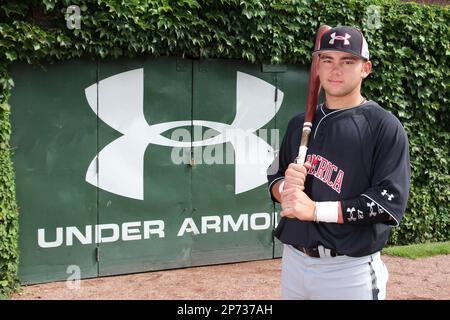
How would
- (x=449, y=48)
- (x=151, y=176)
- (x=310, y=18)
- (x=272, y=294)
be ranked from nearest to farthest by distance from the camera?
(x=272, y=294) < (x=151, y=176) < (x=310, y=18) < (x=449, y=48)

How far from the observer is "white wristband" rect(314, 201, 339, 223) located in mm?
2609

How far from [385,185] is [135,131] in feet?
14.7

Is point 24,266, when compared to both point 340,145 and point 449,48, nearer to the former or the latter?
point 340,145

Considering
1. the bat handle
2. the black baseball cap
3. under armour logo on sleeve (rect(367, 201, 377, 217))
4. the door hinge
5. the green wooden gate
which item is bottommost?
the door hinge

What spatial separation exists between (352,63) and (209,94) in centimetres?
438

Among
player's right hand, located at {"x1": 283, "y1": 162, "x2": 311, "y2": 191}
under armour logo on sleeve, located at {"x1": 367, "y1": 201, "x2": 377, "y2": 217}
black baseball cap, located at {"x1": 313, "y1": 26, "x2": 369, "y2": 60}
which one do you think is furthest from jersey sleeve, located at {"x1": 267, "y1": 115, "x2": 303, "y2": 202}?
under armour logo on sleeve, located at {"x1": 367, "y1": 201, "x2": 377, "y2": 217}

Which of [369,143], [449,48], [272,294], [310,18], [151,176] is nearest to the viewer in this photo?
[369,143]

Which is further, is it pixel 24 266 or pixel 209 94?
pixel 209 94

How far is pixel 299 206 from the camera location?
2.62 meters

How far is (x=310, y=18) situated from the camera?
24.1ft

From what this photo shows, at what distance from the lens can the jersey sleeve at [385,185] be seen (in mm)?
2545

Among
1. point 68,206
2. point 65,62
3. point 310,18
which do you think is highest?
point 310,18

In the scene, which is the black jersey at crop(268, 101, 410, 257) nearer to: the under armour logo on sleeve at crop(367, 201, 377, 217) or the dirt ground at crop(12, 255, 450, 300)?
the under armour logo on sleeve at crop(367, 201, 377, 217)

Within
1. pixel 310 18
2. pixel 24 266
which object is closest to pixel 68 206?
pixel 24 266
